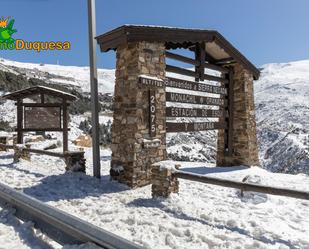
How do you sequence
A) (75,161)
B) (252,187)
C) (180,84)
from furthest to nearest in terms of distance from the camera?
(180,84) < (75,161) < (252,187)

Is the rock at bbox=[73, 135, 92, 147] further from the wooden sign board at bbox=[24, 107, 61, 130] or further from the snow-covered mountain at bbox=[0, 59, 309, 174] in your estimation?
the wooden sign board at bbox=[24, 107, 61, 130]

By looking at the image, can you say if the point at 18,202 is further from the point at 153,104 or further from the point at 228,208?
the point at 153,104

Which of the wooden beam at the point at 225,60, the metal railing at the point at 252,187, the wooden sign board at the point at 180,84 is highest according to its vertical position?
the wooden beam at the point at 225,60

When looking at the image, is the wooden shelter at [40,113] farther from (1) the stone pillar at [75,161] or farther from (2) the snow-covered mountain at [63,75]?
(2) the snow-covered mountain at [63,75]

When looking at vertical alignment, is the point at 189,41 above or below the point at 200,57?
above

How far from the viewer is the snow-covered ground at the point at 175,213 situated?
15.0 ft

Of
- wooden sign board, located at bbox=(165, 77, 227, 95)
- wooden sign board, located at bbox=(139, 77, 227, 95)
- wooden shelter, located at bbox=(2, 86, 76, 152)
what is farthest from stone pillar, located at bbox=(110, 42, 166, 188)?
wooden shelter, located at bbox=(2, 86, 76, 152)

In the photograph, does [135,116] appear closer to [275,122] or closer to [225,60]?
[225,60]

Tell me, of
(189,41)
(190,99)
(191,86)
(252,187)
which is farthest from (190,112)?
(252,187)

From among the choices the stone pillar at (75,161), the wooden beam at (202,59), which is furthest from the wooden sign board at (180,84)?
the stone pillar at (75,161)

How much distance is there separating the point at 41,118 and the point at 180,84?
6.09m

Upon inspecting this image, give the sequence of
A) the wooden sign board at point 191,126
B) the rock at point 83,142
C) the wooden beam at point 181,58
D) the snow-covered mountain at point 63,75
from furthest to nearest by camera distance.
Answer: the snow-covered mountain at point 63,75
the rock at point 83,142
the wooden beam at point 181,58
the wooden sign board at point 191,126

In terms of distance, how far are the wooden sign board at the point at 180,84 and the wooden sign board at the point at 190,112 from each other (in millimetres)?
693

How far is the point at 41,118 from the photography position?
12734 millimetres
